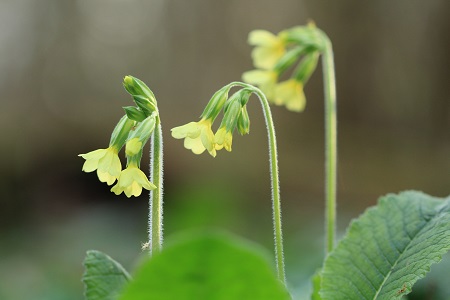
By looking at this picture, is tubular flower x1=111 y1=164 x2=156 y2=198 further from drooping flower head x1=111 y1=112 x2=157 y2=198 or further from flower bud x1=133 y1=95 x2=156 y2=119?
flower bud x1=133 y1=95 x2=156 y2=119

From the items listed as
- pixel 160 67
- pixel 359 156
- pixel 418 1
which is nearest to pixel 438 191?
pixel 359 156

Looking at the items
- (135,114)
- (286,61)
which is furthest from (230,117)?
(286,61)

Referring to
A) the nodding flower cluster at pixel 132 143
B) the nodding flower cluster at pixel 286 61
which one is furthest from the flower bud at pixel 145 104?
the nodding flower cluster at pixel 286 61

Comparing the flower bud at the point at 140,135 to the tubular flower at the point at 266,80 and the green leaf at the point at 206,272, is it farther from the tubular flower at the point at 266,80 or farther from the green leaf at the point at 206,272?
the tubular flower at the point at 266,80

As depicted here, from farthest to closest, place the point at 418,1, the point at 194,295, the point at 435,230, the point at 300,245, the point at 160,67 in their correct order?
the point at 160,67, the point at 418,1, the point at 300,245, the point at 435,230, the point at 194,295

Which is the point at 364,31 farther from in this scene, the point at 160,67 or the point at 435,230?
the point at 435,230

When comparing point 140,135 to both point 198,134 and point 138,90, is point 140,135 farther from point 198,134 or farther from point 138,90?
point 198,134
